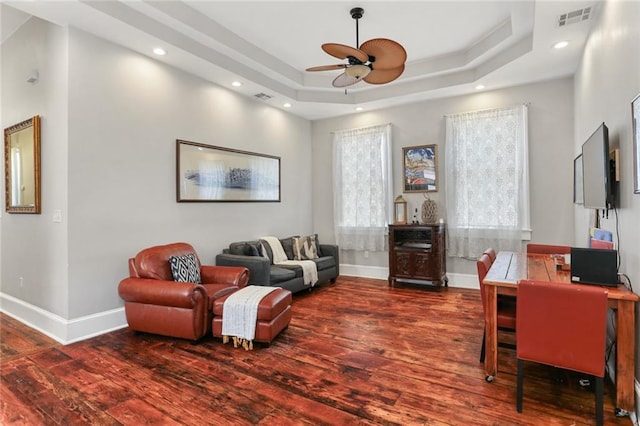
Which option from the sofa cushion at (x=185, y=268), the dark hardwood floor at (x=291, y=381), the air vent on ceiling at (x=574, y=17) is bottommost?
the dark hardwood floor at (x=291, y=381)

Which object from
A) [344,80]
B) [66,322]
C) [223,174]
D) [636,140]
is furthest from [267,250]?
[636,140]

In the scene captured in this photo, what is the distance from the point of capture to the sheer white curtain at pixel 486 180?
487 centimetres

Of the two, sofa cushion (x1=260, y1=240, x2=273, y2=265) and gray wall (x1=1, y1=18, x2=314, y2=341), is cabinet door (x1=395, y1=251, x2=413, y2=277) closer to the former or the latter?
sofa cushion (x1=260, y1=240, x2=273, y2=265)

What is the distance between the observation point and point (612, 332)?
2.50 metres

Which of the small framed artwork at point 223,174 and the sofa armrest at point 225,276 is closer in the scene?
the sofa armrest at point 225,276

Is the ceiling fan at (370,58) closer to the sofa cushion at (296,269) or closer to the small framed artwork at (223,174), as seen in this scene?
the small framed artwork at (223,174)

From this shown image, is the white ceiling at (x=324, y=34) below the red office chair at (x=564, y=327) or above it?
above

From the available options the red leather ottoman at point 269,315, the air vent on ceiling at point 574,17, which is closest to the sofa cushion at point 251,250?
the red leather ottoman at point 269,315

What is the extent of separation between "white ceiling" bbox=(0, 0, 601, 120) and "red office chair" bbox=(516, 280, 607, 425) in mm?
2503

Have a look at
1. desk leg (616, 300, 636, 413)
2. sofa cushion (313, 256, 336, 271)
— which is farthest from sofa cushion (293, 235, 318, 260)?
desk leg (616, 300, 636, 413)

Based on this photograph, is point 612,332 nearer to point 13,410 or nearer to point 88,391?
point 88,391

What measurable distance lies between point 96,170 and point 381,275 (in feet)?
15.2

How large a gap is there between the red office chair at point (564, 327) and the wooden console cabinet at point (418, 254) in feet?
10.2

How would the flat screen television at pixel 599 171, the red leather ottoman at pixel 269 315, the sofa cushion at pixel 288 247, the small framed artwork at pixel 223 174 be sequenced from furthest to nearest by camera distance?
the sofa cushion at pixel 288 247 < the small framed artwork at pixel 223 174 < the red leather ottoman at pixel 269 315 < the flat screen television at pixel 599 171
